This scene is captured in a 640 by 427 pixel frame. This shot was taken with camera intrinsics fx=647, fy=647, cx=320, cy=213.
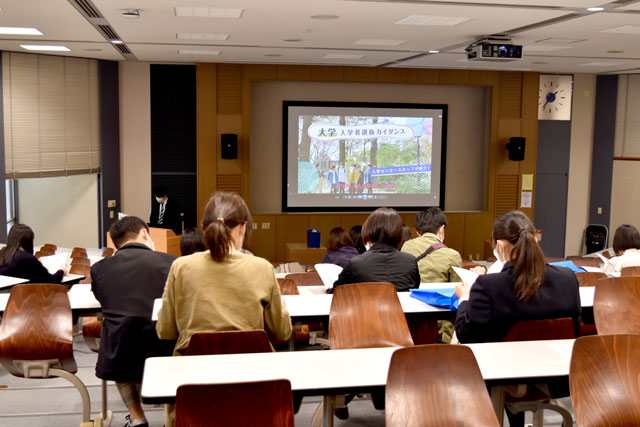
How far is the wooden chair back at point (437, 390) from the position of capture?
2330 millimetres

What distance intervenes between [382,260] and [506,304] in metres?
1.12

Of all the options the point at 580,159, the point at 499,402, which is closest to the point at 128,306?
the point at 499,402

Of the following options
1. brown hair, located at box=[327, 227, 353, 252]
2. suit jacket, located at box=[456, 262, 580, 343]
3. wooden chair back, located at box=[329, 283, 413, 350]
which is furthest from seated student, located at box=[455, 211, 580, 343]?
brown hair, located at box=[327, 227, 353, 252]

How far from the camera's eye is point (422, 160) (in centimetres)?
1169

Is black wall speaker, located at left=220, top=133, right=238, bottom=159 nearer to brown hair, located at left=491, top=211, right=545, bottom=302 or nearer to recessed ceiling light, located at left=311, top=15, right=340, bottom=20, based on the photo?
recessed ceiling light, located at left=311, top=15, right=340, bottom=20

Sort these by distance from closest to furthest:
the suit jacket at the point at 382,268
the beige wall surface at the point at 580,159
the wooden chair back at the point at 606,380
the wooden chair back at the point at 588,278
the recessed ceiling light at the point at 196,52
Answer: the wooden chair back at the point at 606,380 < the suit jacket at the point at 382,268 < the wooden chair back at the point at 588,278 < the recessed ceiling light at the point at 196,52 < the beige wall surface at the point at 580,159

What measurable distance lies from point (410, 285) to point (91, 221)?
8098mm

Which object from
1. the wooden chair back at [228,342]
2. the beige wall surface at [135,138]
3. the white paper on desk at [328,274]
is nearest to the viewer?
the wooden chair back at [228,342]

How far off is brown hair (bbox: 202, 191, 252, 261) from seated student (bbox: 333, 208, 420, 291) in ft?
3.46

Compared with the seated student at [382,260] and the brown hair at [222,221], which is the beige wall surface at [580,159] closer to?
the seated student at [382,260]

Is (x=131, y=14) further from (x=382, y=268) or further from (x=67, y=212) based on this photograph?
(x=67, y=212)

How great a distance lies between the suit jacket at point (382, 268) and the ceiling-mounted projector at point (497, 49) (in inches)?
176

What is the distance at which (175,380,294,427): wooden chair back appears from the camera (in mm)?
2100

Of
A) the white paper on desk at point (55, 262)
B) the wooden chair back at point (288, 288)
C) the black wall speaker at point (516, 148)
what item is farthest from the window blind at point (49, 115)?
the black wall speaker at point (516, 148)
